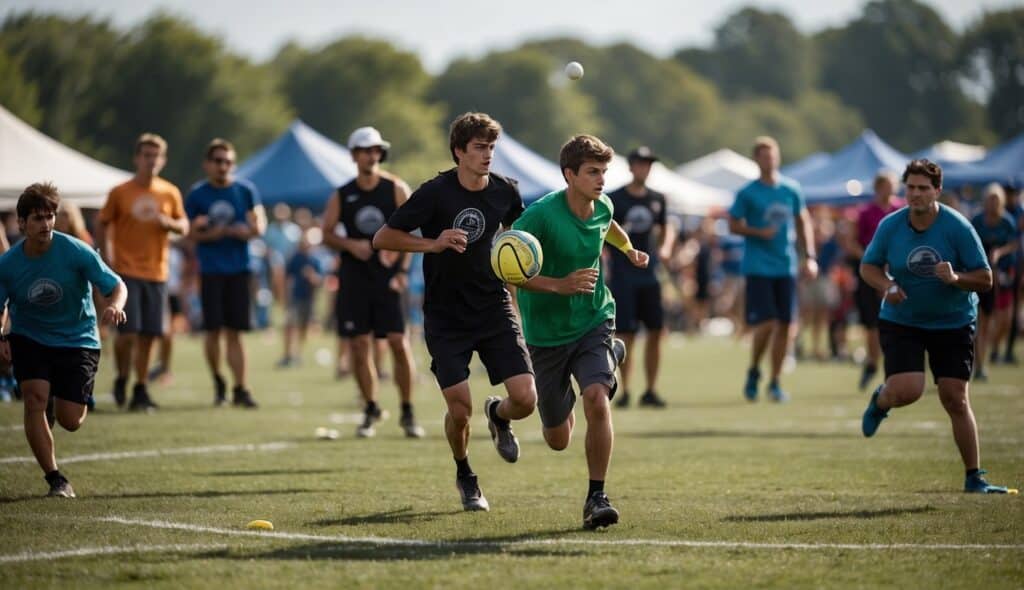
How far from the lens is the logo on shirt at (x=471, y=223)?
342 inches

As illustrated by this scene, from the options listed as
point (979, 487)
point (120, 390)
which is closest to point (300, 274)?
point (120, 390)

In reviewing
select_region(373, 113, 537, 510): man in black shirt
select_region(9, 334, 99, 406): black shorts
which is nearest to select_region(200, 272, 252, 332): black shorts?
select_region(9, 334, 99, 406): black shorts

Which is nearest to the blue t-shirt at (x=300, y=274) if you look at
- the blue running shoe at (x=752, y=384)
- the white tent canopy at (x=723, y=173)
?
the blue running shoe at (x=752, y=384)

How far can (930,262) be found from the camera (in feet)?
30.9

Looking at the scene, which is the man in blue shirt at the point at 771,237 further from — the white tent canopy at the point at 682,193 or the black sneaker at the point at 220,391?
the white tent canopy at the point at 682,193

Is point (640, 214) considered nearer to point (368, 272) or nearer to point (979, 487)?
point (368, 272)

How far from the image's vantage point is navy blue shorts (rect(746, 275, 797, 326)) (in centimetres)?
1609

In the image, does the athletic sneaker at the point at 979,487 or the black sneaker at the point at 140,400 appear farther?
the black sneaker at the point at 140,400

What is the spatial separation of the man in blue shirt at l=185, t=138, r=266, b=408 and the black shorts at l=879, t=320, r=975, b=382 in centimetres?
760

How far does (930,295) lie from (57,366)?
17.6 feet

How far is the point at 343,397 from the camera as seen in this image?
18.0 metres

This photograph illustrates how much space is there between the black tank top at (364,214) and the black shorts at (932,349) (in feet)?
15.9

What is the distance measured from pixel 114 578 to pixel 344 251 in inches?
260

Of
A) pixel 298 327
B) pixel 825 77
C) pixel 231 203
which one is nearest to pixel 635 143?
pixel 825 77
